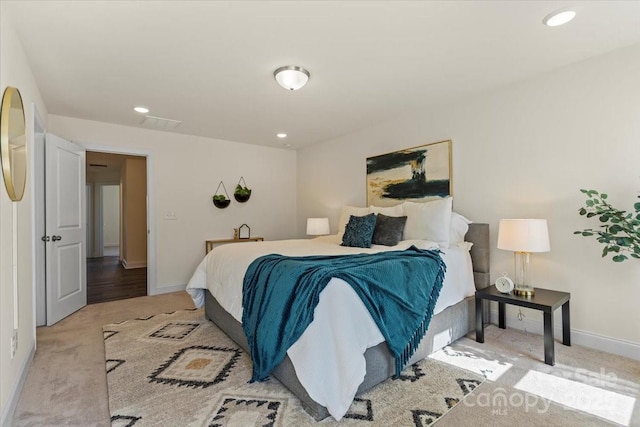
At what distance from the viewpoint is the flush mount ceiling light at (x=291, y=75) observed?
2506 mm

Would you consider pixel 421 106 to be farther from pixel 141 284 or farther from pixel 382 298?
pixel 141 284

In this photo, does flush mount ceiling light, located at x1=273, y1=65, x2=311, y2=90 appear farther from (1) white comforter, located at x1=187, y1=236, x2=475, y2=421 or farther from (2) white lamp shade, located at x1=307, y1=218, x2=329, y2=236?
(2) white lamp shade, located at x1=307, y1=218, x2=329, y2=236

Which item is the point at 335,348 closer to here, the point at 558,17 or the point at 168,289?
the point at 558,17

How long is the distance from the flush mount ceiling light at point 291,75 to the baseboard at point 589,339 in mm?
2921

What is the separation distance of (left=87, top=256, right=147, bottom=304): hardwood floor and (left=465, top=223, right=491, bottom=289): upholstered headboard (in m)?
4.38

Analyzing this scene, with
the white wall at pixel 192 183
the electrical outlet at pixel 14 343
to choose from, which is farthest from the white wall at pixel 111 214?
the electrical outlet at pixel 14 343

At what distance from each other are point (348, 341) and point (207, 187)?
12.9 feet

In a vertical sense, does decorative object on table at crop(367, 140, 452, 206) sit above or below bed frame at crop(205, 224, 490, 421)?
above

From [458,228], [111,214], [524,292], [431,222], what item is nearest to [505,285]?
[524,292]

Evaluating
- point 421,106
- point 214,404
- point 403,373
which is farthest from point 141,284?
point 421,106

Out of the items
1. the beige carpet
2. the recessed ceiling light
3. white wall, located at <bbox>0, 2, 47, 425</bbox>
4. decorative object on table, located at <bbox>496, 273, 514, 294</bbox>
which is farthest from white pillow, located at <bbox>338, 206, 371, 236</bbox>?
white wall, located at <bbox>0, 2, 47, 425</bbox>

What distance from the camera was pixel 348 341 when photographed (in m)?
1.61

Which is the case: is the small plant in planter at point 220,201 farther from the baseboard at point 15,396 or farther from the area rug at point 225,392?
the baseboard at point 15,396

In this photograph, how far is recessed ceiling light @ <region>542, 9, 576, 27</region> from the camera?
1859mm
